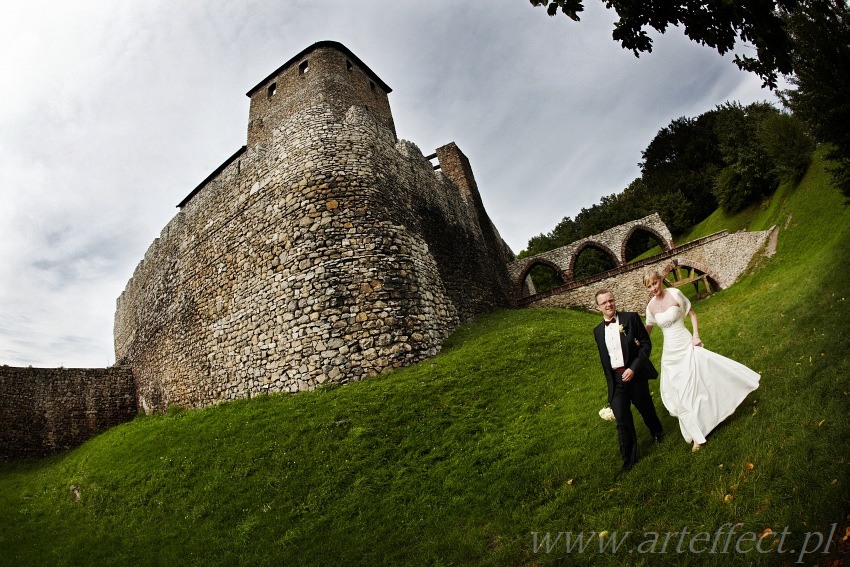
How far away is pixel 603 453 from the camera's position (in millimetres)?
5793

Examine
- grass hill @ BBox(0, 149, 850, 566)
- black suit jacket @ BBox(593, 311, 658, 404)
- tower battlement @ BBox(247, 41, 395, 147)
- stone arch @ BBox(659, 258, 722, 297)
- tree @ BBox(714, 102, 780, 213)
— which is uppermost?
tower battlement @ BBox(247, 41, 395, 147)

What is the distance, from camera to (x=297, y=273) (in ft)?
40.1

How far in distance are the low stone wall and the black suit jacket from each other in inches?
820

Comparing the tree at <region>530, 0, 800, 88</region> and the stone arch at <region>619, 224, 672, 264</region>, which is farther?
the stone arch at <region>619, 224, 672, 264</region>

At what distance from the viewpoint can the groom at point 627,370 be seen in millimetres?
5250

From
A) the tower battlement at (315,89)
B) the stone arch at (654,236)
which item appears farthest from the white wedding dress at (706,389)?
the stone arch at (654,236)

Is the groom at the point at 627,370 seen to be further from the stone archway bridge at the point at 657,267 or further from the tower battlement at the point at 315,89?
the stone archway bridge at the point at 657,267

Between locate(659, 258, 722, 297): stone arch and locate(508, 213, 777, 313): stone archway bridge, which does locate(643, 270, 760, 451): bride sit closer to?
locate(508, 213, 777, 313): stone archway bridge

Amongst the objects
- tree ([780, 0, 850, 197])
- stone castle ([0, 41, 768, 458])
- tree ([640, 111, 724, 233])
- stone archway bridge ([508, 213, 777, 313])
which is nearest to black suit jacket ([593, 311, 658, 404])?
stone castle ([0, 41, 768, 458])

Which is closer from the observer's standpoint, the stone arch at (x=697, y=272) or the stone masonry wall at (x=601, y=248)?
the stone arch at (x=697, y=272)

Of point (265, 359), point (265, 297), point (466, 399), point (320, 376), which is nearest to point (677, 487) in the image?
point (466, 399)

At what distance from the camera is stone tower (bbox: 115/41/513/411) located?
11617mm

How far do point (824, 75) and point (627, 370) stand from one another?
15.9 metres

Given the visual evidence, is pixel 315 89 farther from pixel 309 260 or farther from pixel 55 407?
pixel 55 407
